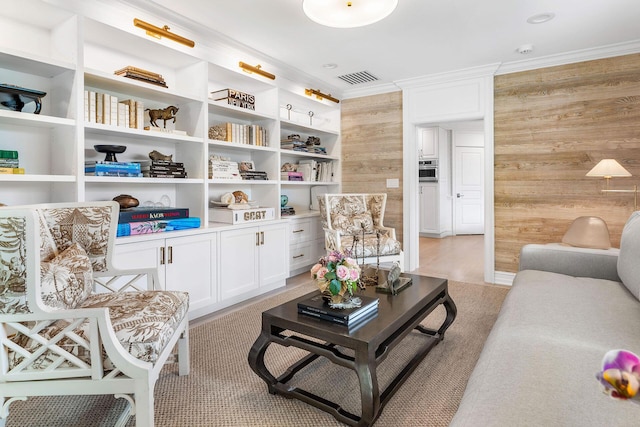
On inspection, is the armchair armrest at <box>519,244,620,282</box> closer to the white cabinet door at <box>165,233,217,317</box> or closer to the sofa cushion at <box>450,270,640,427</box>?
the sofa cushion at <box>450,270,640,427</box>

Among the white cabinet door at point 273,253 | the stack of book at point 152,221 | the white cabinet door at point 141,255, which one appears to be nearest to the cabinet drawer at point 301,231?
the white cabinet door at point 273,253

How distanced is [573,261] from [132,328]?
264 cm

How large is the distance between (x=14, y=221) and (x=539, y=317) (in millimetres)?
2157

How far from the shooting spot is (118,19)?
255 cm

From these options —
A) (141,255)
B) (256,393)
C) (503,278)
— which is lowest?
(256,393)

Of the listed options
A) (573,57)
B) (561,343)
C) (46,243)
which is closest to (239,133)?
(46,243)

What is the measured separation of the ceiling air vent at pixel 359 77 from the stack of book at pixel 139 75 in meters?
2.21

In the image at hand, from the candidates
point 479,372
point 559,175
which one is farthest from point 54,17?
point 559,175

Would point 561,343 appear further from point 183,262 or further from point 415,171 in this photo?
point 415,171

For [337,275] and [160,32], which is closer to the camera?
[337,275]

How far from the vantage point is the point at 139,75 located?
8.84 ft

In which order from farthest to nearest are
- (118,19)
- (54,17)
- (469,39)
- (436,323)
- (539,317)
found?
1. (469,39)
2. (436,323)
3. (118,19)
4. (54,17)
5. (539,317)

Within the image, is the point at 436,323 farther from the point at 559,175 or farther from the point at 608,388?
the point at 608,388

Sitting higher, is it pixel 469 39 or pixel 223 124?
pixel 469 39
